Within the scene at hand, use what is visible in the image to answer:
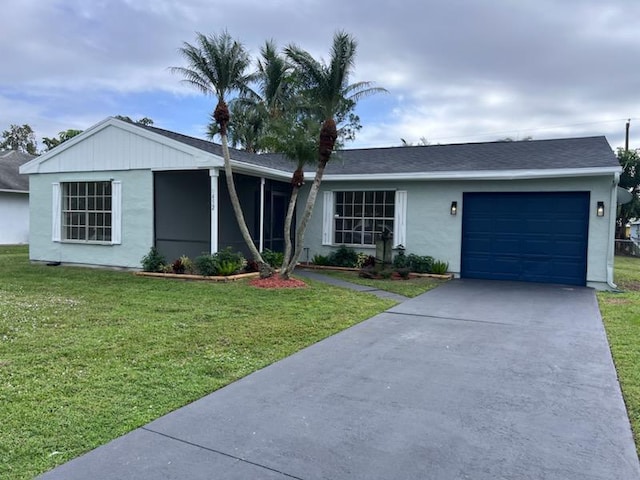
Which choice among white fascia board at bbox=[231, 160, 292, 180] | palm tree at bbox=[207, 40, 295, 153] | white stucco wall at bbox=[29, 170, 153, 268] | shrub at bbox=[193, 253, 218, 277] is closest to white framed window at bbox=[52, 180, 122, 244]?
white stucco wall at bbox=[29, 170, 153, 268]

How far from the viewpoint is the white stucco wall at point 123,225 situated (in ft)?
36.4

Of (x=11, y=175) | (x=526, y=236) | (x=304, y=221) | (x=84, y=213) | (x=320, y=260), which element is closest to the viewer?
(x=304, y=221)

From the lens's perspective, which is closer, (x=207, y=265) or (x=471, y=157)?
(x=207, y=265)

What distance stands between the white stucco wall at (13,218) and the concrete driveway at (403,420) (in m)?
20.9

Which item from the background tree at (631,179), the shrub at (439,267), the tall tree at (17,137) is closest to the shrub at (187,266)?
the shrub at (439,267)

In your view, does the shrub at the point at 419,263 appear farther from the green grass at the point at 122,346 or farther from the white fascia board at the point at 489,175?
the green grass at the point at 122,346

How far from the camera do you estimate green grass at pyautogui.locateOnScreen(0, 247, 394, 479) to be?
9.55ft

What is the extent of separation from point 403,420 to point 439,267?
8347 millimetres

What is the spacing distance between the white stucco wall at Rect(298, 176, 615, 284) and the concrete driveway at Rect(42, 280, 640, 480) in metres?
5.31

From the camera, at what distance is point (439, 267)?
11125 mm

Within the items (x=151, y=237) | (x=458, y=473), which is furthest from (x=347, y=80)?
(x=458, y=473)

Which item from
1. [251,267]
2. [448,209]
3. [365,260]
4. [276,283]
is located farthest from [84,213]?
[448,209]

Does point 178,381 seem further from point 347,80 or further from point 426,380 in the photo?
point 347,80

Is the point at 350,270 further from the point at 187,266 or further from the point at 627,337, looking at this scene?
the point at 627,337
